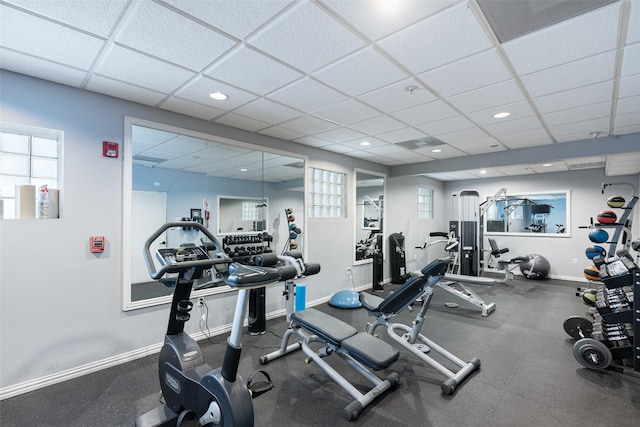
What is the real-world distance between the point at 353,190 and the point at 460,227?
114 inches

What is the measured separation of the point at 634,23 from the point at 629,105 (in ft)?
5.48

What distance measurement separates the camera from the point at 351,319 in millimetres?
3975

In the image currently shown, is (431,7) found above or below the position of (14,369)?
above

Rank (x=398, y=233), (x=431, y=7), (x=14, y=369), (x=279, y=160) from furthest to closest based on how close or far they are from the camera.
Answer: (x=398, y=233) → (x=279, y=160) → (x=14, y=369) → (x=431, y=7)

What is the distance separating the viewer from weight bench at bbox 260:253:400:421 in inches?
78.6

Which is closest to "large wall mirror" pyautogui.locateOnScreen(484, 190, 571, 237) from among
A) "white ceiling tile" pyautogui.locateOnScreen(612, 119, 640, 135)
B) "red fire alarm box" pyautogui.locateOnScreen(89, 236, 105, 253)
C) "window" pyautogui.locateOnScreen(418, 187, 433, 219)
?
"window" pyautogui.locateOnScreen(418, 187, 433, 219)

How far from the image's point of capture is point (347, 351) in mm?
2232

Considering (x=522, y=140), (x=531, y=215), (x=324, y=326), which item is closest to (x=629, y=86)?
(x=522, y=140)

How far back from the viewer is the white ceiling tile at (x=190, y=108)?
2.84m

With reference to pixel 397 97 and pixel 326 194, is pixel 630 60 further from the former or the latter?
pixel 326 194

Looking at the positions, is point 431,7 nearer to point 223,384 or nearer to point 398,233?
point 223,384

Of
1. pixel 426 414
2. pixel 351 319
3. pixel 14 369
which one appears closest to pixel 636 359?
pixel 426 414

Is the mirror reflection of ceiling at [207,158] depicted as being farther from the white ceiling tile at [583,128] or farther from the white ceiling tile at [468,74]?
the white ceiling tile at [583,128]

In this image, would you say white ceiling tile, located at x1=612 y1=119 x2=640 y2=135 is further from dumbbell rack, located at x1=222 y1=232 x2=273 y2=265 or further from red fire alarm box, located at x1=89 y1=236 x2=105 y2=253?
red fire alarm box, located at x1=89 y1=236 x2=105 y2=253
